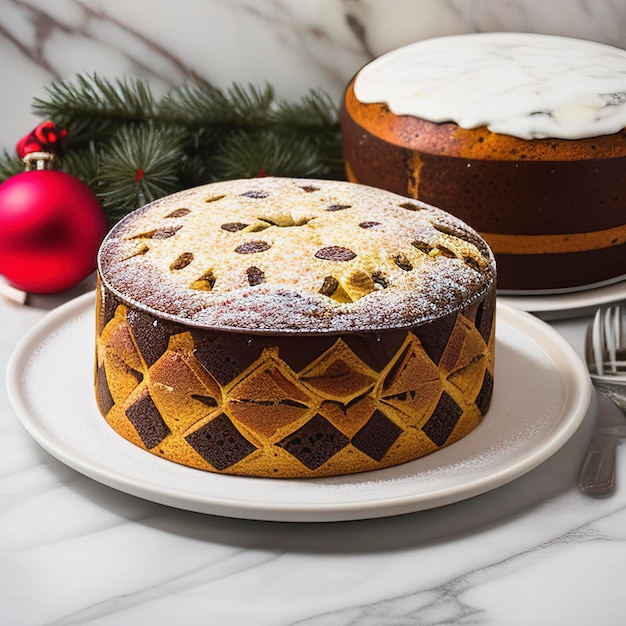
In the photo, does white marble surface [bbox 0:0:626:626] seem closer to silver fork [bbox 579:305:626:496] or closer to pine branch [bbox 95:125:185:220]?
silver fork [bbox 579:305:626:496]

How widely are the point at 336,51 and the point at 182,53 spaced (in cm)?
20

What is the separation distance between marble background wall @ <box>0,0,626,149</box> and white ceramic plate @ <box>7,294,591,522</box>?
1.60 feet

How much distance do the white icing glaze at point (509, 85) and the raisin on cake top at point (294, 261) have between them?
18 centimetres

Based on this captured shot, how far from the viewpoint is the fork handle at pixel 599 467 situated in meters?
0.68

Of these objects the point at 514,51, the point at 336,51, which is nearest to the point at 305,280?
the point at 514,51

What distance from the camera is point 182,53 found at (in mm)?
1219

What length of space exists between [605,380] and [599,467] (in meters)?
0.11

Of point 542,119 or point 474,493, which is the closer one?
point 474,493

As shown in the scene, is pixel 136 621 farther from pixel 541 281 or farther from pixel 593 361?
pixel 541 281

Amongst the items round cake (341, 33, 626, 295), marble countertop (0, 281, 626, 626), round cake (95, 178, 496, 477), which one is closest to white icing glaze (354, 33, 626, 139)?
round cake (341, 33, 626, 295)

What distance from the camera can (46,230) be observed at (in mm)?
936

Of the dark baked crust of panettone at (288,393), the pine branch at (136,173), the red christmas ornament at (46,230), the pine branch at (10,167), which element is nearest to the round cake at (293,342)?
the dark baked crust of panettone at (288,393)

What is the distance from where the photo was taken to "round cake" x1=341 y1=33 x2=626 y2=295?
2.95ft

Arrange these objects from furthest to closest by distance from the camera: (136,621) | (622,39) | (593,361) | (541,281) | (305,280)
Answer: (622,39) < (541,281) < (593,361) < (305,280) < (136,621)
